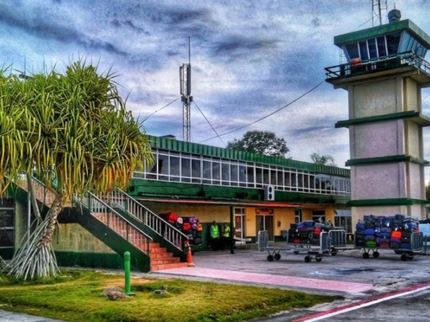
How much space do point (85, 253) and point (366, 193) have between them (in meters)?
19.5

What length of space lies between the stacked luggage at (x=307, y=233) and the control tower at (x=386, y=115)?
10.5m

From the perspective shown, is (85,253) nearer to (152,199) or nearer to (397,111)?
(152,199)

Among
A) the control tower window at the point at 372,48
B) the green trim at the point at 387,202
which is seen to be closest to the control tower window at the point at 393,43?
the control tower window at the point at 372,48

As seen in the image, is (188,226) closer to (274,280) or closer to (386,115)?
(274,280)

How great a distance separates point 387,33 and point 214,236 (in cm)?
1621

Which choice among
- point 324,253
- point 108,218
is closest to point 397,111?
point 324,253

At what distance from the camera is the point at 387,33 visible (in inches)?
1245

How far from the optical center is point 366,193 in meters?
32.1

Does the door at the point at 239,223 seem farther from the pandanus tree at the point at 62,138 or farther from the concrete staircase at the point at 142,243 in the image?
the pandanus tree at the point at 62,138

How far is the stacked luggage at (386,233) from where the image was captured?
2141 cm

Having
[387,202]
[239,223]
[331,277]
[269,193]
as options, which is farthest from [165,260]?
[387,202]

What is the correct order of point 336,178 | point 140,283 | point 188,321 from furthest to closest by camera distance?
1. point 336,178
2. point 140,283
3. point 188,321

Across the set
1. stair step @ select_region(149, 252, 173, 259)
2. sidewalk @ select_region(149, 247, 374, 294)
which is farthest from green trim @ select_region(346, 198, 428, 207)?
stair step @ select_region(149, 252, 173, 259)

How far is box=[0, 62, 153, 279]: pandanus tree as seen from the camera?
13133 millimetres
